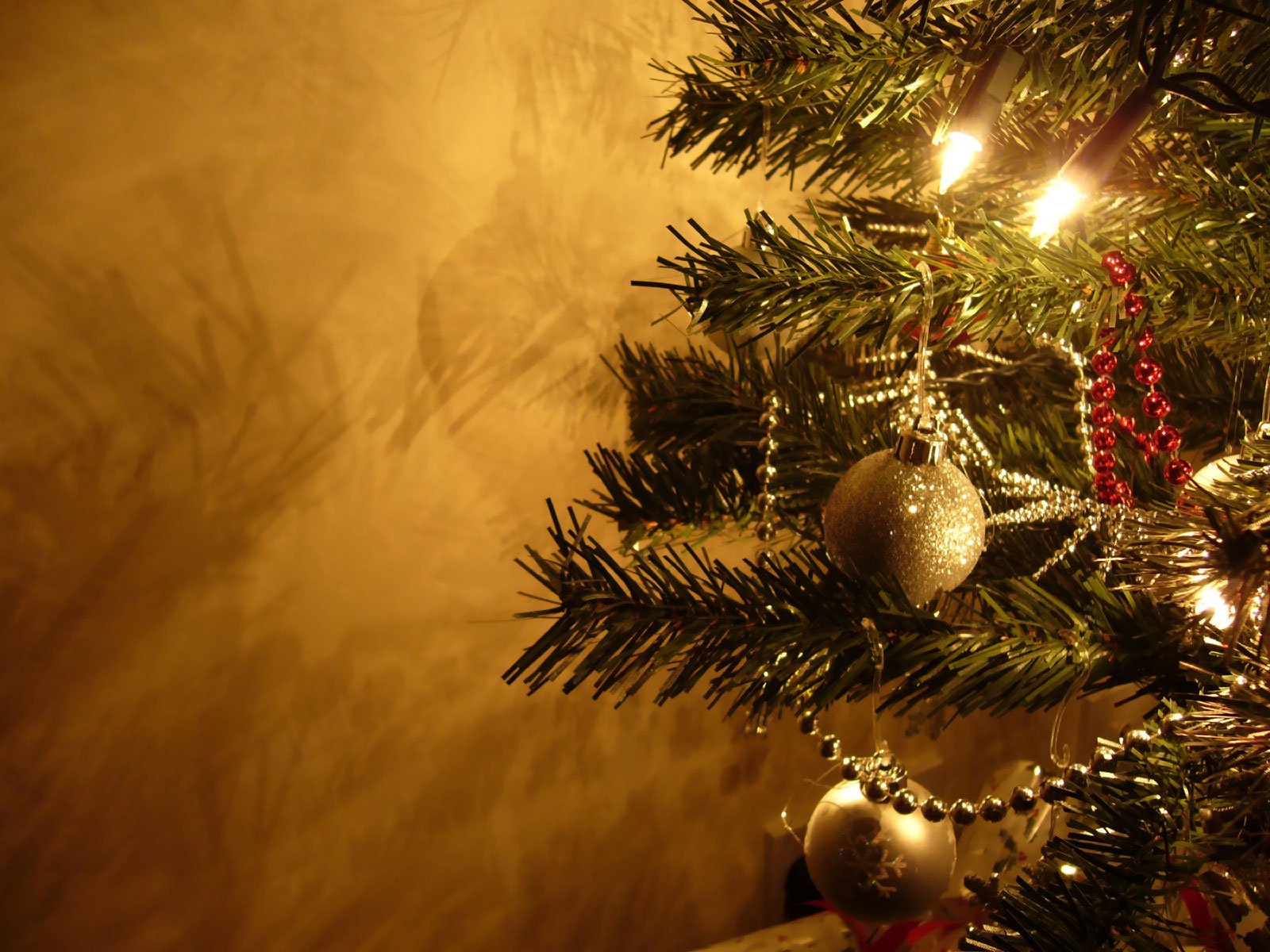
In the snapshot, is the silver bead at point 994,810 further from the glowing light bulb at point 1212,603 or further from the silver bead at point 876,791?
the glowing light bulb at point 1212,603

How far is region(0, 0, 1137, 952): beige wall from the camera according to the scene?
0.67 meters

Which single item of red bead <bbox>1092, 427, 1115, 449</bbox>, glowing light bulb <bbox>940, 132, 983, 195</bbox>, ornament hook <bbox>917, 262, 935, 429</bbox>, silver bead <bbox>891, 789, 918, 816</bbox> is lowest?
silver bead <bbox>891, 789, 918, 816</bbox>

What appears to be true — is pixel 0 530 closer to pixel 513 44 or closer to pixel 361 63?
pixel 361 63

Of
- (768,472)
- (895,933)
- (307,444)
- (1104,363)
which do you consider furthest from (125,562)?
(895,933)

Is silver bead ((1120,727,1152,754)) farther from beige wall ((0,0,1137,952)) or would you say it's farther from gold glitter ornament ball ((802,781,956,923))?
beige wall ((0,0,1137,952))

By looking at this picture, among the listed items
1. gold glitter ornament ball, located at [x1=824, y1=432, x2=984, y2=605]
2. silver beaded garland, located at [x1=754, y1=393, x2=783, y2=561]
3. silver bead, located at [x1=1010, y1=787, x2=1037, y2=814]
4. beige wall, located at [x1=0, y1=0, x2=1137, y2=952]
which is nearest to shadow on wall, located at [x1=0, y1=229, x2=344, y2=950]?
beige wall, located at [x1=0, y1=0, x2=1137, y2=952]

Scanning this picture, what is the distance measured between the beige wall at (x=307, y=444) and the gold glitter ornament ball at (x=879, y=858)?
16.5 inches

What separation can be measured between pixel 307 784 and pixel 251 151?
59 centimetres

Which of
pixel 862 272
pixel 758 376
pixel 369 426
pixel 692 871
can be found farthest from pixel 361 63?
pixel 692 871

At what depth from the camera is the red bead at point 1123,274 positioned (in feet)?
1.40

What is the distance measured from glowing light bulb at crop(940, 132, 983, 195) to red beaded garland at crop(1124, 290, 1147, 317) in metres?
0.11

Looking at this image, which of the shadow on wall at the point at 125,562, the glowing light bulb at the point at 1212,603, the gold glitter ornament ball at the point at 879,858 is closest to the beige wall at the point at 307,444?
the shadow on wall at the point at 125,562

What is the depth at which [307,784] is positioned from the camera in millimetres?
815

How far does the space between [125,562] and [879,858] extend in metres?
0.64
